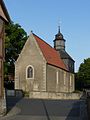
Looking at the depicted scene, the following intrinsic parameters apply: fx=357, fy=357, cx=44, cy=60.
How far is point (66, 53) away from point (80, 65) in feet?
68.0

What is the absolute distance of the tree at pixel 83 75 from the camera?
276 ft

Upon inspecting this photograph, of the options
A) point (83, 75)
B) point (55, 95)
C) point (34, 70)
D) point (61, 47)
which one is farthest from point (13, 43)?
point (83, 75)

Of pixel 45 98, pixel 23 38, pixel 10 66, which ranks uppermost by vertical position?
pixel 23 38

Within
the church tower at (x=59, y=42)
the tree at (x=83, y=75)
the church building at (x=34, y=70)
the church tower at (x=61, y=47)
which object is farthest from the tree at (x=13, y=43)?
the tree at (x=83, y=75)

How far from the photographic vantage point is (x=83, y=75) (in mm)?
89062

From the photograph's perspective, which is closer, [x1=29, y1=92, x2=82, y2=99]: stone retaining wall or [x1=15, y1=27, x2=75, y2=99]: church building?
[x1=29, y1=92, x2=82, y2=99]: stone retaining wall

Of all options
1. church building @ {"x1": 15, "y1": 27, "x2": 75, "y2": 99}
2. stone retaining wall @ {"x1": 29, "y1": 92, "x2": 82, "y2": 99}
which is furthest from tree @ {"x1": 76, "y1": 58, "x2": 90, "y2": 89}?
stone retaining wall @ {"x1": 29, "y1": 92, "x2": 82, "y2": 99}

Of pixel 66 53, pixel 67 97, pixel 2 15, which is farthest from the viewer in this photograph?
pixel 66 53

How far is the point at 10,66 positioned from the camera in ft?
196

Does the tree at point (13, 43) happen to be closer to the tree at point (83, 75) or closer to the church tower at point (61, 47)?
the church tower at point (61, 47)

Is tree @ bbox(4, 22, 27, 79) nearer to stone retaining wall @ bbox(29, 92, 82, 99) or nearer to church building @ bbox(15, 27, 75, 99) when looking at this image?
church building @ bbox(15, 27, 75, 99)

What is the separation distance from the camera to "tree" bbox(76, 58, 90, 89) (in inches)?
3312

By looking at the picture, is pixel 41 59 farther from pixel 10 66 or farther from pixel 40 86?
pixel 10 66

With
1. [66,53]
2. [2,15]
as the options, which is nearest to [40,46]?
[66,53]
